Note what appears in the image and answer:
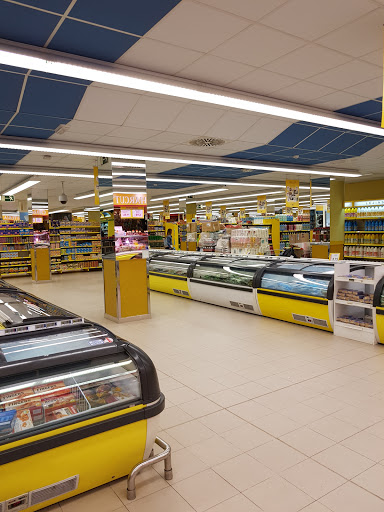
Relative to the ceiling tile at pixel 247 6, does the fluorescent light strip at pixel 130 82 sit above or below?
below

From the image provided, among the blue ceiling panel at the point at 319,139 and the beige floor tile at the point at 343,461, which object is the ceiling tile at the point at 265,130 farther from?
the beige floor tile at the point at 343,461

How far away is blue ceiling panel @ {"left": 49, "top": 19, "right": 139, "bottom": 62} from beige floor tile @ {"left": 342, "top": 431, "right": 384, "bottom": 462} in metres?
4.01

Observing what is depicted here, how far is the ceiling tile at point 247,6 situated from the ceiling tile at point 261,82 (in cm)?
123

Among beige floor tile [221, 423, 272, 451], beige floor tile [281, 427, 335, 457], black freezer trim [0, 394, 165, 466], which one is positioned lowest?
beige floor tile [221, 423, 272, 451]

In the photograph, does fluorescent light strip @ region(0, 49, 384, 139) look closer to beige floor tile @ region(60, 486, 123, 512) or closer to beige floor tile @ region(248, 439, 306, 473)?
beige floor tile @ region(60, 486, 123, 512)

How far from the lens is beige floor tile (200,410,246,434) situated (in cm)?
353

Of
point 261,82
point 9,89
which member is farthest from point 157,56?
point 9,89

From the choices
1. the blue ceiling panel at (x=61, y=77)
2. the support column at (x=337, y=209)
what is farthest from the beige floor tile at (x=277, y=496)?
the support column at (x=337, y=209)

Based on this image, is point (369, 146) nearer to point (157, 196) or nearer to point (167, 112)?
point (167, 112)

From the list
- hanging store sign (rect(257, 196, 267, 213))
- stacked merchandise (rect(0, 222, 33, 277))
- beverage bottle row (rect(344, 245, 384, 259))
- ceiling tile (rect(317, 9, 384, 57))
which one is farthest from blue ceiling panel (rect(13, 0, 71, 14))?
hanging store sign (rect(257, 196, 267, 213))

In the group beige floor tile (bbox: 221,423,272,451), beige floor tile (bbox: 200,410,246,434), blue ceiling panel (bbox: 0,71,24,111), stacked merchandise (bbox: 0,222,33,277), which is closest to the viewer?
beige floor tile (bbox: 221,423,272,451)

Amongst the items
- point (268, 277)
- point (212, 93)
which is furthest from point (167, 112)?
point (268, 277)

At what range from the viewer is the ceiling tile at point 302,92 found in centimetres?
499

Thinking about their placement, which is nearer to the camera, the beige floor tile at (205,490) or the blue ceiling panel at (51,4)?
the beige floor tile at (205,490)
